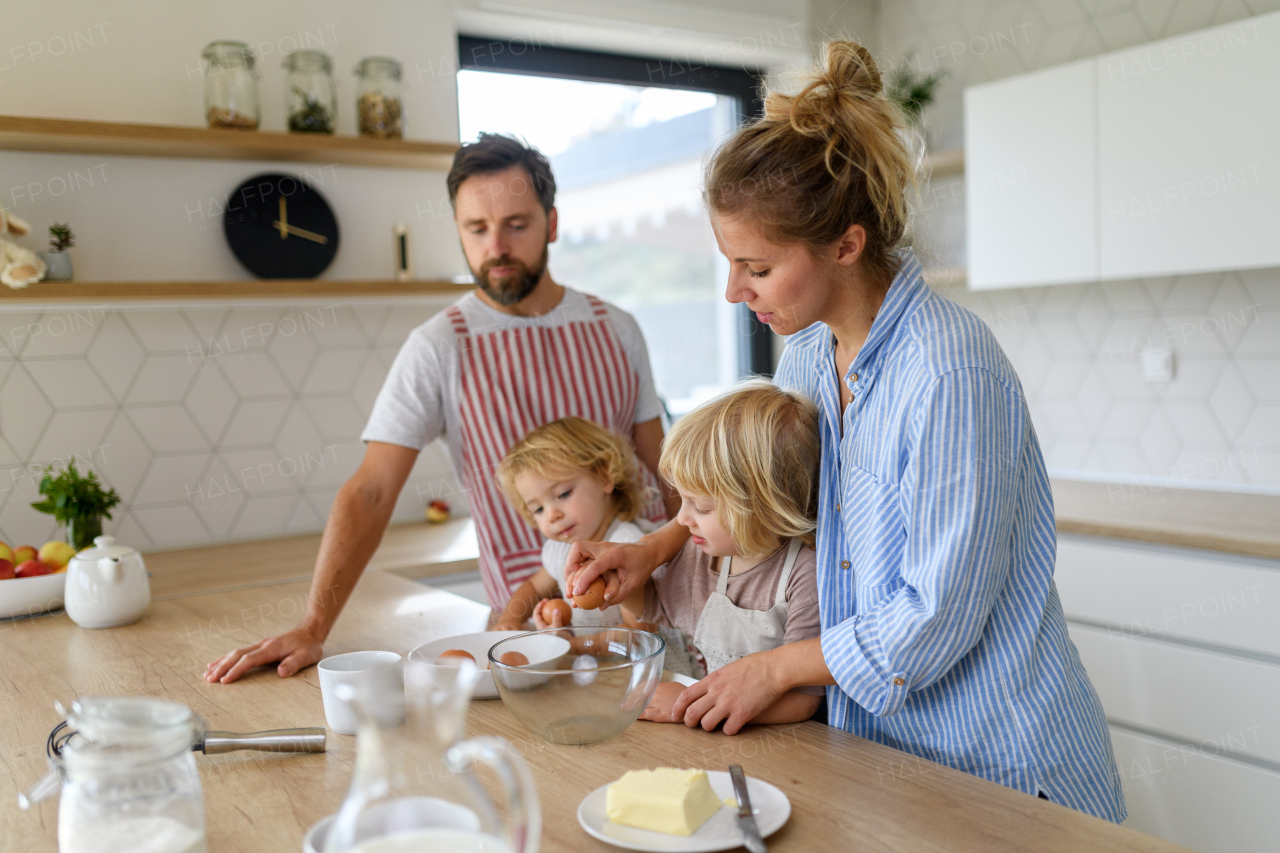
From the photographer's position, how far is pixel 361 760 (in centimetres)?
59

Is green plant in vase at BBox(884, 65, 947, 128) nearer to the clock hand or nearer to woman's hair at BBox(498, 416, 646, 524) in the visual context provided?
the clock hand

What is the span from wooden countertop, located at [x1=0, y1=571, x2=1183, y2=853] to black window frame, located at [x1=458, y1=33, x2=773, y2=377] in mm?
1671

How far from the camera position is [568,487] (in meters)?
1.73

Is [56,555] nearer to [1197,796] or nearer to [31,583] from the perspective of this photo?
[31,583]

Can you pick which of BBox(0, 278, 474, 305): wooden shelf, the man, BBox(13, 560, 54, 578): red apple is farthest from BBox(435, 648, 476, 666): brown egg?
BBox(0, 278, 474, 305): wooden shelf

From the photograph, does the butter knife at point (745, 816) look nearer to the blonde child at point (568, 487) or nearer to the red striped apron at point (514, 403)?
the blonde child at point (568, 487)

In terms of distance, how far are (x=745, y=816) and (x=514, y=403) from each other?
124 cm

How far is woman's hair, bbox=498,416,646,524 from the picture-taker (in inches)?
67.4

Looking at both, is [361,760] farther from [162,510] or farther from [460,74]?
→ [460,74]

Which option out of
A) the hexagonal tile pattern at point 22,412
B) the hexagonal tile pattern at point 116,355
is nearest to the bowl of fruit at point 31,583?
the hexagonal tile pattern at point 22,412

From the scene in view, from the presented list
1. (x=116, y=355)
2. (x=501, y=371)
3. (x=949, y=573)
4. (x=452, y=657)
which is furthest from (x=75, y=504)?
(x=949, y=573)

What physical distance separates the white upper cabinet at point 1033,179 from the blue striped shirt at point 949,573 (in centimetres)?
186

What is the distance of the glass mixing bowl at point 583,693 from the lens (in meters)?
1.00

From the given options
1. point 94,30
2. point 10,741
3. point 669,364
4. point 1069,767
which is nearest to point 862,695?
point 1069,767
